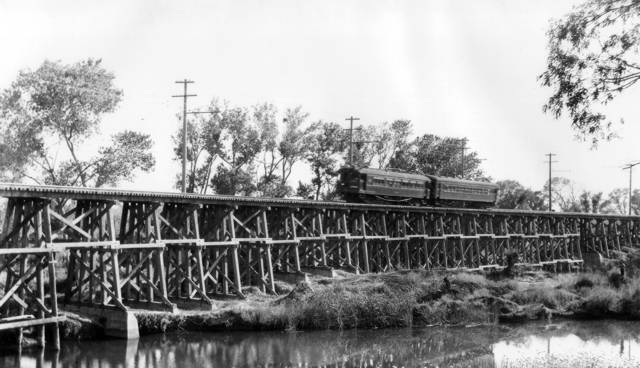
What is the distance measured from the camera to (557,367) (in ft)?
53.8

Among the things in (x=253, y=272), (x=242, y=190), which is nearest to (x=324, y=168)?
(x=242, y=190)

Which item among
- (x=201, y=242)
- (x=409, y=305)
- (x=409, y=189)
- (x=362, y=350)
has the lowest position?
(x=362, y=350)

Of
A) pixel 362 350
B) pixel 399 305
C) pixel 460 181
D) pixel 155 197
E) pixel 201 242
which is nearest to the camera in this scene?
pixel 362 350

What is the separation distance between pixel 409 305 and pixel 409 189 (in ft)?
39.4

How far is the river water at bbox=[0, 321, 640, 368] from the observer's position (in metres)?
16.9

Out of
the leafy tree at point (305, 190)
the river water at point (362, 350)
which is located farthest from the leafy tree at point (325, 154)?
the river water at point (362, 350)

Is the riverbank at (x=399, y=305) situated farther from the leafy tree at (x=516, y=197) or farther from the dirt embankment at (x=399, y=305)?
the leafy tree at (x=516, y=197)

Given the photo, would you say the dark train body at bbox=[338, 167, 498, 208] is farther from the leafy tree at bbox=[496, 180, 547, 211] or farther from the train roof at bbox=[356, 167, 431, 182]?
the leafy tree at bbox=[496, 180, 547, 211]

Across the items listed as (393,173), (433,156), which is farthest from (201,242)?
(433,156)

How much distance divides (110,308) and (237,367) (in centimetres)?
431

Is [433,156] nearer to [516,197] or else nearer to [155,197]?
[516,197]

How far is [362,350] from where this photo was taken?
18812 millimetres

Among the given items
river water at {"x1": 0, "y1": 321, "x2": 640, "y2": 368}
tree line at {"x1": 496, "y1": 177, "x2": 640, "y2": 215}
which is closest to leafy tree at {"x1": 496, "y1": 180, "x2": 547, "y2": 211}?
tree line at {"x1": 496, "y1": 177, "x2": 640, "y2": 215}

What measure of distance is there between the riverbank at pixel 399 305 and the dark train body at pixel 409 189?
599cm
